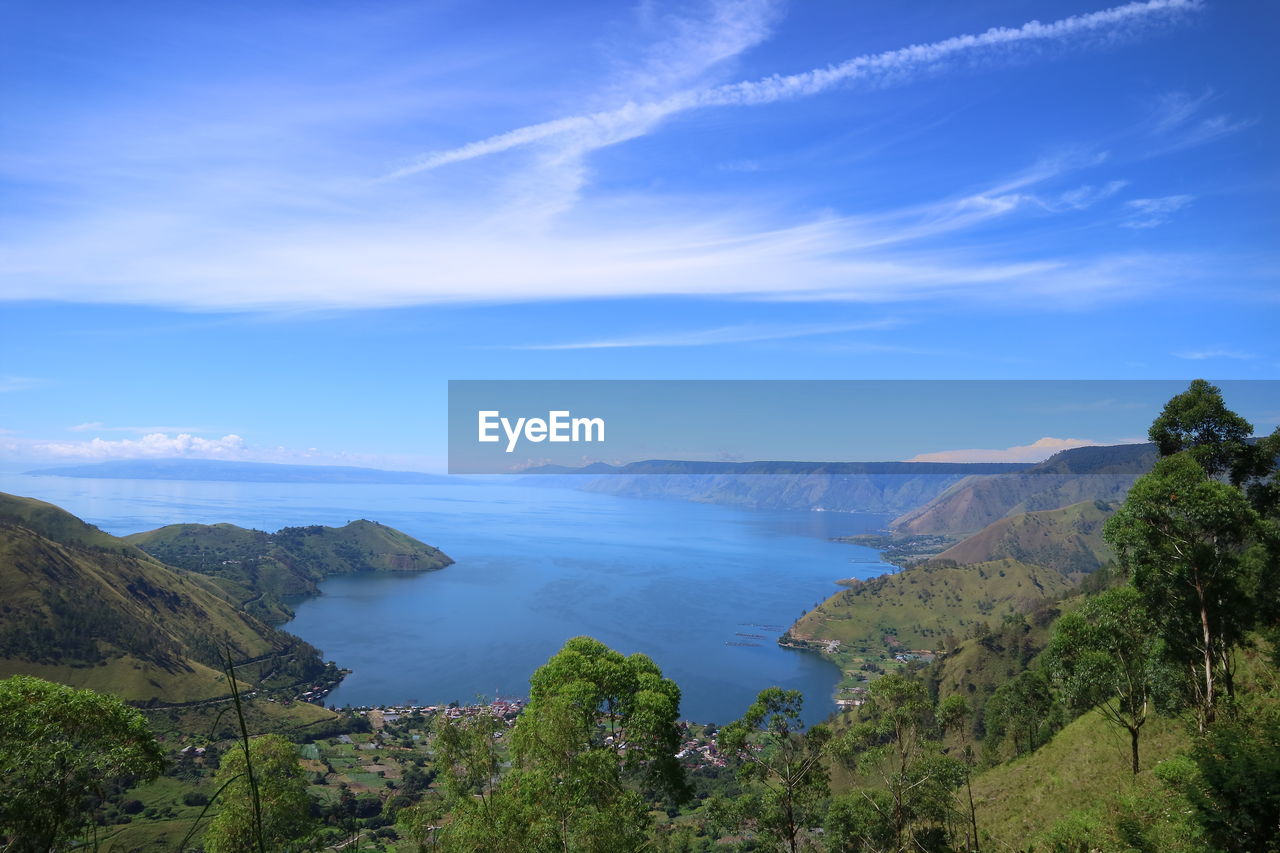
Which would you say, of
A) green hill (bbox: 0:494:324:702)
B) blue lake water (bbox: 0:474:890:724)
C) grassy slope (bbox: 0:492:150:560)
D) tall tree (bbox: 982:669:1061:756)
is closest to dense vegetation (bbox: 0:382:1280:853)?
tall tree (bbox: 982:669:1061:756)

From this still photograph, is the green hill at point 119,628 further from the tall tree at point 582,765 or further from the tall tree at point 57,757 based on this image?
the tall tree at point 57,757

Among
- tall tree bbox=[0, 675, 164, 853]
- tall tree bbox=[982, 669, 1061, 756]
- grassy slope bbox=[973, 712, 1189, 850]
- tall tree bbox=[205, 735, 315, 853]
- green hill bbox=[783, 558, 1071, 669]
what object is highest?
tall tree bbox=[0, 675, 164, 853]

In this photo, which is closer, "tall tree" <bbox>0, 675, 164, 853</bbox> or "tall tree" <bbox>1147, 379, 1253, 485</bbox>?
"tall tree" <bbox>0, 675, 164, 853</bbox>

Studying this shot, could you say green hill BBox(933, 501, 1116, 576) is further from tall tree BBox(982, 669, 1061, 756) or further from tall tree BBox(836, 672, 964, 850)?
tall tree BBox(836, 672, 964, 850)

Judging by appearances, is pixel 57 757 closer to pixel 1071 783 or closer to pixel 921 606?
pixel 1071 783

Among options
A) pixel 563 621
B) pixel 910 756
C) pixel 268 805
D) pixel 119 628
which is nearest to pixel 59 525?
pixel 119 628

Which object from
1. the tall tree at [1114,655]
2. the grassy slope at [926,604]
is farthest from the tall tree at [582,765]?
the grassy slope at [926,604]
